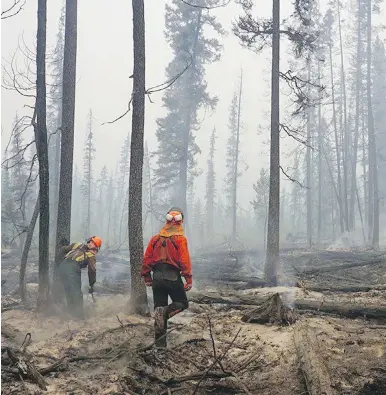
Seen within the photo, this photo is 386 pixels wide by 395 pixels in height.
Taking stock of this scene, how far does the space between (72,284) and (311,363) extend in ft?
16.8

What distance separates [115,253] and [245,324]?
61.2 ft

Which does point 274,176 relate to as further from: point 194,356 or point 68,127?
point 194,356

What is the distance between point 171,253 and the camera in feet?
19.0

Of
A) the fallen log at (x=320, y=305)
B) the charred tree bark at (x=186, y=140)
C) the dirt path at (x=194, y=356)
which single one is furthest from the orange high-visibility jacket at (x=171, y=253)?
the charred tree bark at (x=186, y=140)

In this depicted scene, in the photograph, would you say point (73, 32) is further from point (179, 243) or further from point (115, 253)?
point (115, 253)

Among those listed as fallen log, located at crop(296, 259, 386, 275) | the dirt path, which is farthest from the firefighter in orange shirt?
fallen log, located at crop(296, 259, 386, 275)

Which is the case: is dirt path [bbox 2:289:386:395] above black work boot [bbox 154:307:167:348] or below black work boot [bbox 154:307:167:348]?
below

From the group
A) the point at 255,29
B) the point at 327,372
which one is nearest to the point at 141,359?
the point at 327,372

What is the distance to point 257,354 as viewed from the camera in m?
5.48

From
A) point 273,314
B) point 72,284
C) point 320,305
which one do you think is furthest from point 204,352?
point 72,284

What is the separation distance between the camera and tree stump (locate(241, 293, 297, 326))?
677 centimetres

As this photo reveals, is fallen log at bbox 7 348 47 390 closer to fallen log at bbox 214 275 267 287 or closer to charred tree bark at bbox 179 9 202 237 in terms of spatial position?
fallen log at bbox 214 275 267 287

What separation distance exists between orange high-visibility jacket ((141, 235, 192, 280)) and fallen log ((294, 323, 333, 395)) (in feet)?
6.03

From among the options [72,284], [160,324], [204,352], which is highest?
[72,284]
